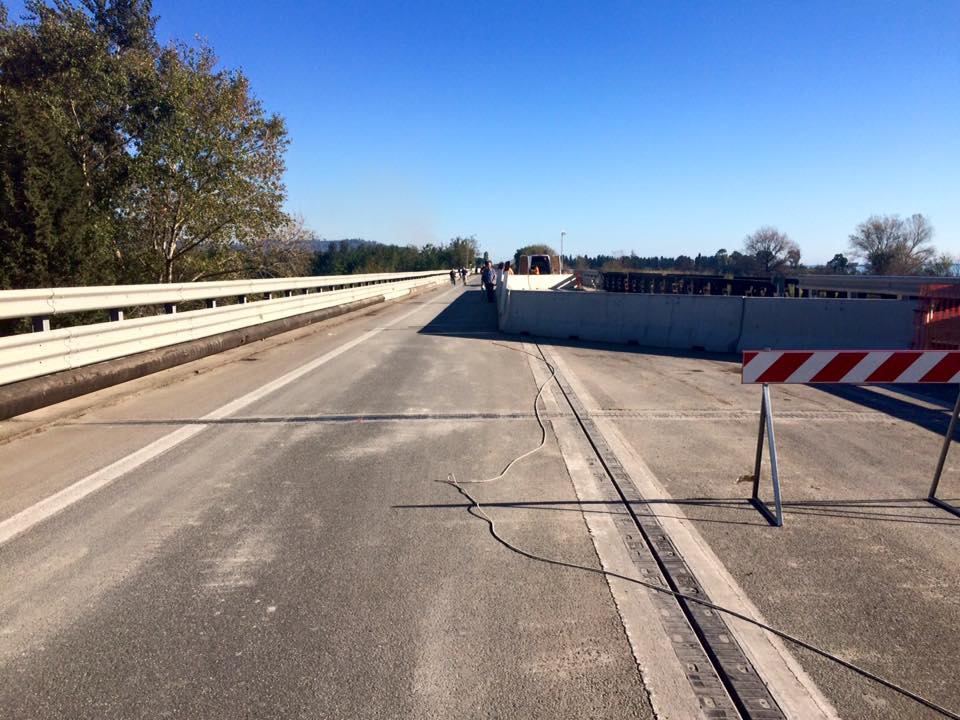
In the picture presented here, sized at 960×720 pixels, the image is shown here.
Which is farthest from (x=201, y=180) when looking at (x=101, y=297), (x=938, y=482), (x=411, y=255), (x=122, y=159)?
(x=411, y=255)

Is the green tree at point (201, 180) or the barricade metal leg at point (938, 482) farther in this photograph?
the green tree at point (201, 180)

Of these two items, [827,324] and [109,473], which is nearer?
[109,473]

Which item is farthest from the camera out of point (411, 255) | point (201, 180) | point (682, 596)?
point (411, 255)

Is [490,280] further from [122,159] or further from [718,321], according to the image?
[718,321]

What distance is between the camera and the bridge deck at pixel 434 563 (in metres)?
2.99

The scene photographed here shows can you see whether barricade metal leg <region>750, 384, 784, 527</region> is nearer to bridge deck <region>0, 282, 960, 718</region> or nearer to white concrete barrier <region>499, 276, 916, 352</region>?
bridge deck <region>0, 282, 960, 718</region>

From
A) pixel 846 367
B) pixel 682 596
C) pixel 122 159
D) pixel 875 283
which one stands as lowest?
pixel 682 596

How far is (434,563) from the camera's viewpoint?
13.8 feet

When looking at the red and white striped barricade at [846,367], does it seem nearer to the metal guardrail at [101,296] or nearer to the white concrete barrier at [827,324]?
the metal guardrail at [101,296]

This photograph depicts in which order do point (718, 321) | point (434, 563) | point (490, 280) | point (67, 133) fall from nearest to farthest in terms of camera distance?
point (434, 563) < point (718, 321) < point (67, 133) < point (490, 280)

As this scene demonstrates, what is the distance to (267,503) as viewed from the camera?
518cm

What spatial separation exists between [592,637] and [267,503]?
2.80m

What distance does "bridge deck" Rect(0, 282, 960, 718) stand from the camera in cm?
299

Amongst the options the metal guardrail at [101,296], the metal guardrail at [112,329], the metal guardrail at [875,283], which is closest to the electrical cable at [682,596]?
the metal guardrail at [112,329]
